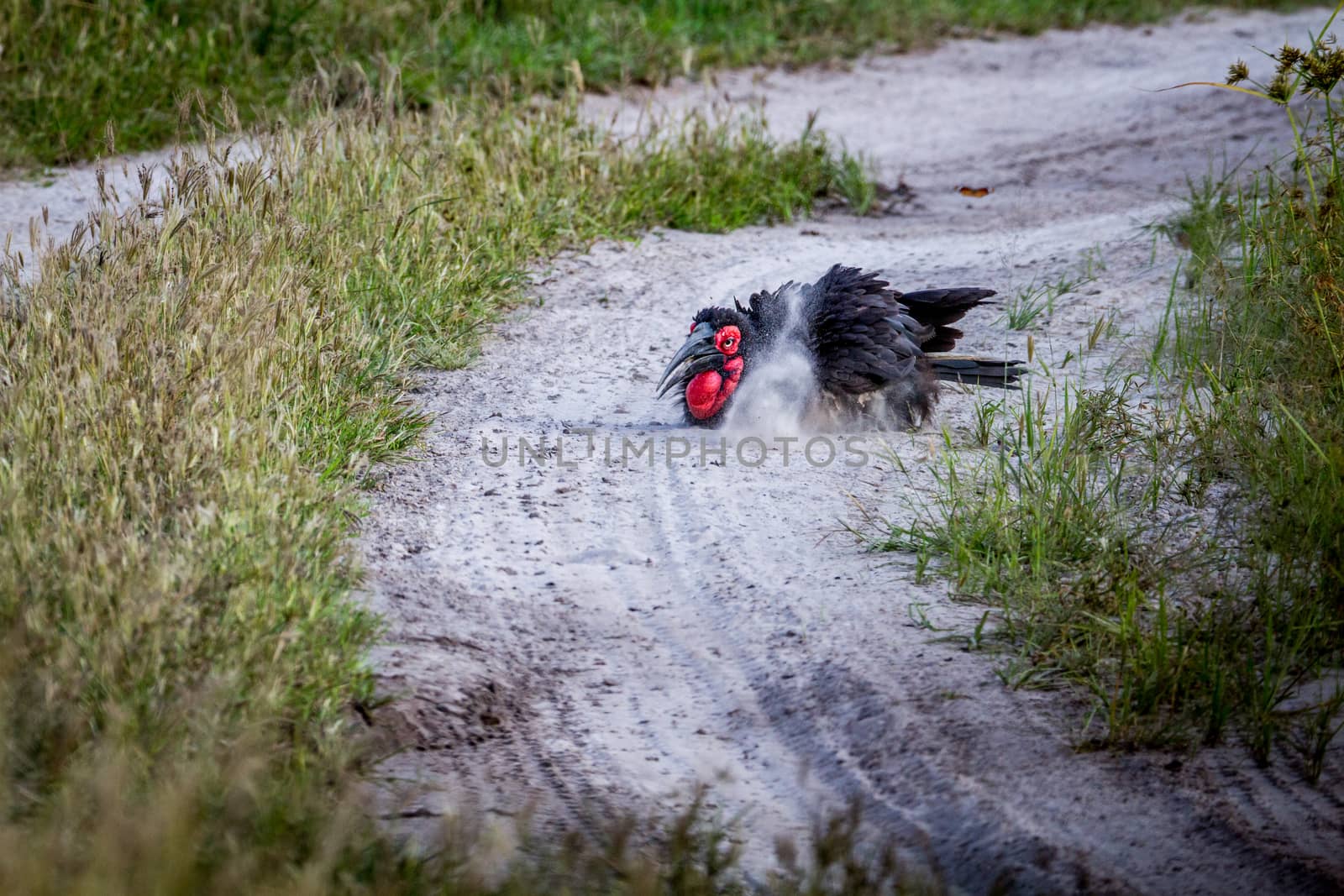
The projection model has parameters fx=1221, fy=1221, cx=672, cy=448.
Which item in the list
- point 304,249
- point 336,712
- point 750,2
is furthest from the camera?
point 750,2

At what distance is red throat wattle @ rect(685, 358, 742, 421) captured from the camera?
14.3 ft

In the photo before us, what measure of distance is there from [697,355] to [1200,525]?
1.74 metres

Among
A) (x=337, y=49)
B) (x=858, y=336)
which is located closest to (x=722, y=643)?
(x=858, y=336)

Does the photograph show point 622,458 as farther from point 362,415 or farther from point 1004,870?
point 1004,870

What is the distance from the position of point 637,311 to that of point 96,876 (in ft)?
13.3

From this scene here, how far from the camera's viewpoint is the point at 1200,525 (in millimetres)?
3574

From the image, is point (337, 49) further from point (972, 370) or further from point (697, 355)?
point (972, 370)

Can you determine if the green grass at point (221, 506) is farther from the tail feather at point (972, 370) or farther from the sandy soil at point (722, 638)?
the tail feather at point (972, 370)

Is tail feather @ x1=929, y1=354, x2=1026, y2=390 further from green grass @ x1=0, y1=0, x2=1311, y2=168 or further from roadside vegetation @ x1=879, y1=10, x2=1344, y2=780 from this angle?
green grass @ x1=0, y1=0, x2=1311, y2=168

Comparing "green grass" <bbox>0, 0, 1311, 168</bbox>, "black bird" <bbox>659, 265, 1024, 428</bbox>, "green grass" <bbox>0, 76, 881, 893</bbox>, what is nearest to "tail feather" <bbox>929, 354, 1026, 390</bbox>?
"black bird" <bbox>659, 265, 1024, 428</bbox>

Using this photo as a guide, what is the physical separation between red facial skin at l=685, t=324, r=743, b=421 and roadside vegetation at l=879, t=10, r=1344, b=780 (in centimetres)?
81

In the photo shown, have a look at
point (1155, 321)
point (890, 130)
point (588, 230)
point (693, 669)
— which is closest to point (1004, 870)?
point (693, 669)

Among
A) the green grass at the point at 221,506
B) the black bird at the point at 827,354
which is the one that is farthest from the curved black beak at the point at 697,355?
the green grass at the point at 221,506

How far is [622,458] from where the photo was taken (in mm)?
4168
